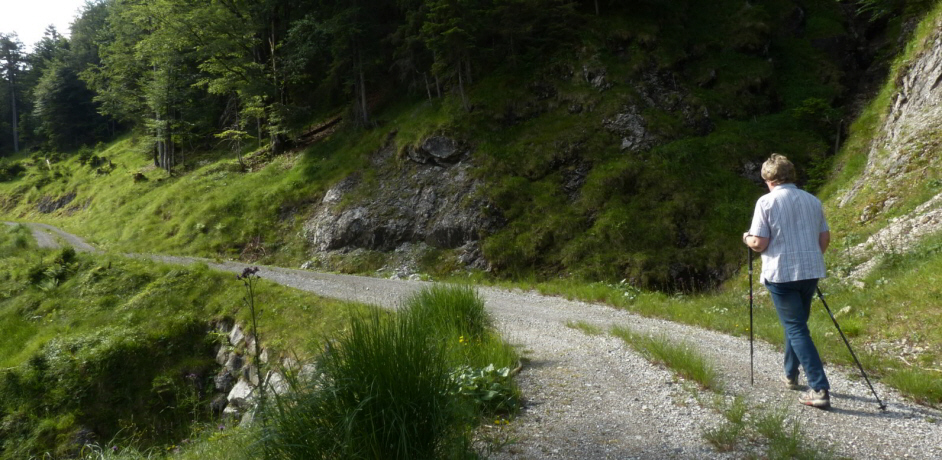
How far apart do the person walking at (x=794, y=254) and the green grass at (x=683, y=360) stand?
738 millimetres

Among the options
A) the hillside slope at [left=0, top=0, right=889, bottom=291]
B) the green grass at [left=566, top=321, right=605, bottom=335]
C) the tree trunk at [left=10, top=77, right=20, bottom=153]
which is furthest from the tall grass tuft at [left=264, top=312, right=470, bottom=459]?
the tree trunk at [left=10, top=77, right=20, bottom=153]

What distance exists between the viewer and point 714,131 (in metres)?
17.2

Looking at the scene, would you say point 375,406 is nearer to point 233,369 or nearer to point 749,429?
point 749,429

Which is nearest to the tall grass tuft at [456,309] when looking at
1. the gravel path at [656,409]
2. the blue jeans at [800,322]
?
the gravel path at [656,409]

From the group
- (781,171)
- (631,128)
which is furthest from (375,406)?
(631,128)

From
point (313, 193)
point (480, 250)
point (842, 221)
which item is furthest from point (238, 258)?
point (842, 221)

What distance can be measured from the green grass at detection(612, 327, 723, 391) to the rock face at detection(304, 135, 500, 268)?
1005 cm

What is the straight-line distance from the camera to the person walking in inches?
167

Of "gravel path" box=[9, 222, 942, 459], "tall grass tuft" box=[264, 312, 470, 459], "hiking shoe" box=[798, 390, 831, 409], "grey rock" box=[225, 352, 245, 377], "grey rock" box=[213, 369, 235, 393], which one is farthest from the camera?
"grey rock" box=[225, 352, 245, 377]

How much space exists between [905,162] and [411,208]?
13819mm

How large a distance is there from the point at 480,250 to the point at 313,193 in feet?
30.2

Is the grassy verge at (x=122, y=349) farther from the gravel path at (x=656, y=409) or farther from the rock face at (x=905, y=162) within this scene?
the rock face at (x=905, y=162)

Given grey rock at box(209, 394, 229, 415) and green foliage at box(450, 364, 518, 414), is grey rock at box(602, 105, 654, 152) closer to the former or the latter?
grey rock at box(209, 394, 229, 415)

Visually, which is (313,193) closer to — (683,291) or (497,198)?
(497,198)
